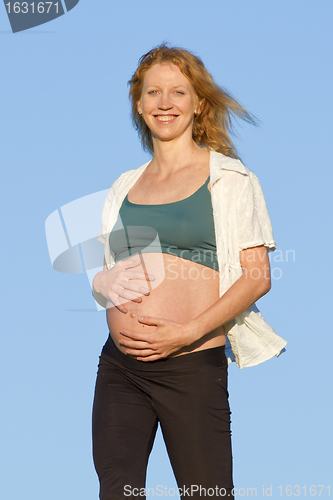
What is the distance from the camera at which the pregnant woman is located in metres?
2.09

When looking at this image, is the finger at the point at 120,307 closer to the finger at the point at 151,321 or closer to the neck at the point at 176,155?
the finger at the point at 151,321

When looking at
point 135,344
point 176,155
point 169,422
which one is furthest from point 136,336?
point 176,155

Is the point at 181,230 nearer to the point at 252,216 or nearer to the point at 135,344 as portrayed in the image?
the point at 252,216

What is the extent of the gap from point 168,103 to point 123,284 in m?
0.80

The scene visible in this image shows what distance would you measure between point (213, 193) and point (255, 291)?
416 mm

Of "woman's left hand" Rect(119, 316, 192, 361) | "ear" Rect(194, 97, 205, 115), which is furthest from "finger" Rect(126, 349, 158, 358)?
"ear" Rect(194, 97, 205, 115)

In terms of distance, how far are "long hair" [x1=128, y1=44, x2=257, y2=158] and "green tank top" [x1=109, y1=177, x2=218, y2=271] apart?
0.45 m

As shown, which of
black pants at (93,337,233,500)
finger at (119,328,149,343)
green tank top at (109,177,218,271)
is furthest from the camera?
green tank top at (109,177,218,271)

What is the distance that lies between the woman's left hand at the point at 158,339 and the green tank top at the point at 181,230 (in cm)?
29

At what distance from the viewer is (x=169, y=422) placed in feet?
7.04

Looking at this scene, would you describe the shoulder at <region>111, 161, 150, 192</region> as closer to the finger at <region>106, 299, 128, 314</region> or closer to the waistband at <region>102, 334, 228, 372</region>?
the finger at <region>106, 299, 128, 314</region>

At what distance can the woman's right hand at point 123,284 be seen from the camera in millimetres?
2283

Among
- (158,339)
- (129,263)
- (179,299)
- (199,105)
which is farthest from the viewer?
(199,105)

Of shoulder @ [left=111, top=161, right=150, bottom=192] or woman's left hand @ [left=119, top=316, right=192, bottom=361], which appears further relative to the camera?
shoulder @ [left=111, top=161, right=150, bottom=192]
